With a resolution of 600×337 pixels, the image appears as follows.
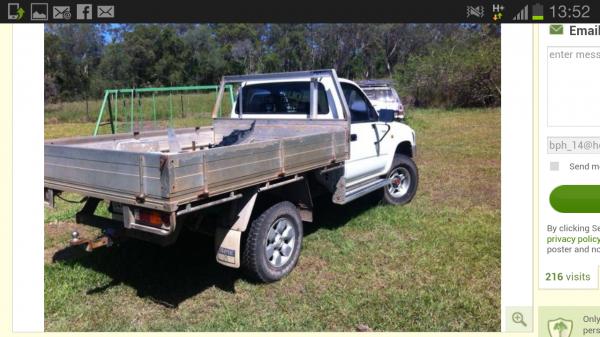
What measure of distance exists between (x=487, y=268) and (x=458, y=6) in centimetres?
254

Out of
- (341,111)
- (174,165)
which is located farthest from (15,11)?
(341,111)

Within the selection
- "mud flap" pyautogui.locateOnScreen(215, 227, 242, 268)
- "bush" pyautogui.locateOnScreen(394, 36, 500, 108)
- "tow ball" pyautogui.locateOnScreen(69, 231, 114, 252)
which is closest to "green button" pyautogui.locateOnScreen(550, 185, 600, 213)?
"mud flap" pyautogui.locateOnScreen(215, 227, 242, 268)

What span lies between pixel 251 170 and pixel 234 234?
0.56 meters

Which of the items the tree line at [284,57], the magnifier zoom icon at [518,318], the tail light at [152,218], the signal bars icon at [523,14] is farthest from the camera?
the tree line at [284,57]

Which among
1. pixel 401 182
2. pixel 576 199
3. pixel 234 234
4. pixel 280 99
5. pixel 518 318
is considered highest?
pixel 280 99

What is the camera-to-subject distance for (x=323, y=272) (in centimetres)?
444

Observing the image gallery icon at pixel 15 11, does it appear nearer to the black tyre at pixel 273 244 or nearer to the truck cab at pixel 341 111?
the black tyre at pixel 273 244

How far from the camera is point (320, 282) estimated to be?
166 inches

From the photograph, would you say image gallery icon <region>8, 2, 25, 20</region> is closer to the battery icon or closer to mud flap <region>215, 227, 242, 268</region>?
mud flap <region>215, 227, 242, 268</region>

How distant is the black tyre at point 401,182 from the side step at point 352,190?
36 centimetres

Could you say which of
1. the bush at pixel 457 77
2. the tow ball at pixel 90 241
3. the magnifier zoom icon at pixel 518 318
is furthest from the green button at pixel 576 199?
the bush at pixel 457 77

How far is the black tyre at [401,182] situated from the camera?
21.8 feet

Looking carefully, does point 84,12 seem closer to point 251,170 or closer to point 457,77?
point 251,170

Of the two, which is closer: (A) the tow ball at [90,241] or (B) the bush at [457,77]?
(A) the tow ball at [90,241]
